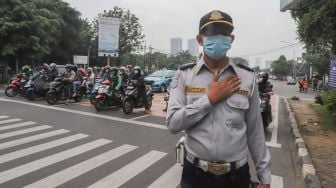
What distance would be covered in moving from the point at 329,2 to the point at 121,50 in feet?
137

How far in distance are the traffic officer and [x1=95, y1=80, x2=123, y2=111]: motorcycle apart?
11805 millimetres

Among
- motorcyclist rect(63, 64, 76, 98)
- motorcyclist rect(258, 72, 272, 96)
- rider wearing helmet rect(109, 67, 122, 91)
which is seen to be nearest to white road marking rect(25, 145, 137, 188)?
motorcyclist rect(258, 72, 272, 96)

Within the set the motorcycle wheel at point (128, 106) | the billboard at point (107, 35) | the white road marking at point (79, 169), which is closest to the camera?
the white road marking at point (79, 169)

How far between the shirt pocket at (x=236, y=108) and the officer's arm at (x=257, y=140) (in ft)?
0.31

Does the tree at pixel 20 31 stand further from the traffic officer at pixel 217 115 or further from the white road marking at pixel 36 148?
the traffic officer at pixel 217 115

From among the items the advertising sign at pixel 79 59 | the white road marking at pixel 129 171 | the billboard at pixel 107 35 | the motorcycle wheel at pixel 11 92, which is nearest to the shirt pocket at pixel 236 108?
the white road marking at pixel 129 171

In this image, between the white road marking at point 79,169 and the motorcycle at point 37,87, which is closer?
the white road marking at point 79,169

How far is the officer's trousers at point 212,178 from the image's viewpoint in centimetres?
236

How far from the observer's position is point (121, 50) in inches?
2035

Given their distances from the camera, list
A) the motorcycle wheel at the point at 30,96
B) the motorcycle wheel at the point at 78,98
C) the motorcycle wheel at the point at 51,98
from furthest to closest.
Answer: the motorcycle wheel at the point at 78,98
the motorcycle wheel at the point at 30,96
the motorcycle wheel at the point at 51,98

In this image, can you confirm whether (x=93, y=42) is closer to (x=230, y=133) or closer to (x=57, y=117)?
(x=57, y=117)

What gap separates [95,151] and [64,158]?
789mm

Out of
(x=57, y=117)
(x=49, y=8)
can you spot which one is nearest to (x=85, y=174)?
(x=57, y=117)

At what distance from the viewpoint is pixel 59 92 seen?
15.9m
